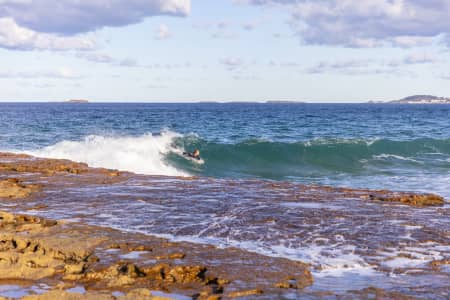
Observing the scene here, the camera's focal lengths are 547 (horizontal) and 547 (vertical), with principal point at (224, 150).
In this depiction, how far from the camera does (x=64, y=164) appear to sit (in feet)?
60.2

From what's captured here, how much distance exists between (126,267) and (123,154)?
17655mm

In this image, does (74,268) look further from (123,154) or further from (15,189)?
(123,154)

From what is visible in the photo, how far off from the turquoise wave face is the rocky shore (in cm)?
1547

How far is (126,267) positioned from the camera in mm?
6961

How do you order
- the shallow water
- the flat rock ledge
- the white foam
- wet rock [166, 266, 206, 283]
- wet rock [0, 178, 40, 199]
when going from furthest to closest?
the white foam
wet rock [0, 178, 40, 199]
the shallow water
wet rock [166, 266, 206, 283]
the flat rock ledge

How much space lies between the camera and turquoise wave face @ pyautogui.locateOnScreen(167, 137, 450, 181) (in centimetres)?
2559

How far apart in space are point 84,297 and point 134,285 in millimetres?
700

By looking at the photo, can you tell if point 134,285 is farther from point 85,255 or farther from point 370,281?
point 370,281

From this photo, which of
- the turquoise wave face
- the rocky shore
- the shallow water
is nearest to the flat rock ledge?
the rocky shore

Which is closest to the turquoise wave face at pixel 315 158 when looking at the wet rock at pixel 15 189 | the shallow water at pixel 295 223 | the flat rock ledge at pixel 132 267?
the shallow water at pixel 295 223

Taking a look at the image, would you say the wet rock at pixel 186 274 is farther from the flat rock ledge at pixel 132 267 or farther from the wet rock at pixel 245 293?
the wet rock at pixel 245 293

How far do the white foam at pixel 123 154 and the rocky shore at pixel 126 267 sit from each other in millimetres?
12760

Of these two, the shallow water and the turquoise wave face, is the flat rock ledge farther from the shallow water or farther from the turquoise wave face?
the turquoise wave face

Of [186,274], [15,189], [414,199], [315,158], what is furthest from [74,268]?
[315,158]
